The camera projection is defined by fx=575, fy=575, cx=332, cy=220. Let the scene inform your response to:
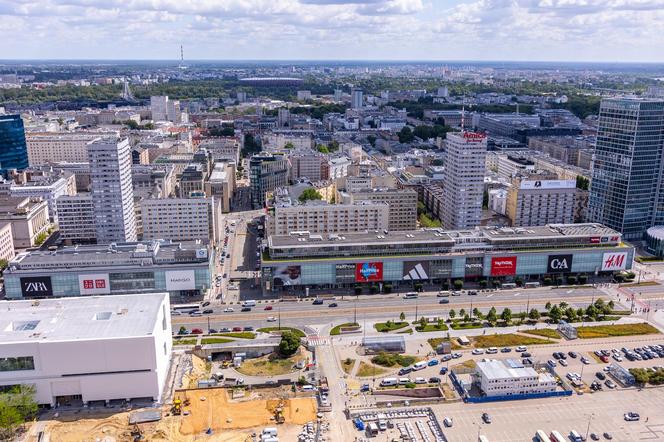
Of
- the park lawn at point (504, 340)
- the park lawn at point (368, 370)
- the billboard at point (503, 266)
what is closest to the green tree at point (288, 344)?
the park lawn at point (368, 370)

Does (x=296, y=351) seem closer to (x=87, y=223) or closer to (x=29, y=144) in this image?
(x=87, y=223)

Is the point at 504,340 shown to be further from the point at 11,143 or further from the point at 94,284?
the point at 11,143

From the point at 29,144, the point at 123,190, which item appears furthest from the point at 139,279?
the point at 29,144

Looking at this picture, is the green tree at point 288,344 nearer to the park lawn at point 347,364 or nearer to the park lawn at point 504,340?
the park lawn at point 347,364

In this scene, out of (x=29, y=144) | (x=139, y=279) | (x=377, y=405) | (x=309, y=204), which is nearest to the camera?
(x=377, y=405)

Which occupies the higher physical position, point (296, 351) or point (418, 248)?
point (418, 248)

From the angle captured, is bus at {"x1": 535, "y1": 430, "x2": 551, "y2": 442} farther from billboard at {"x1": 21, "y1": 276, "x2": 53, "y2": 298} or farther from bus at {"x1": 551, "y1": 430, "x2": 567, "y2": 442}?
billboard at {"x1": 21, "y1": 276, "x2": 53, "y2": 298}
